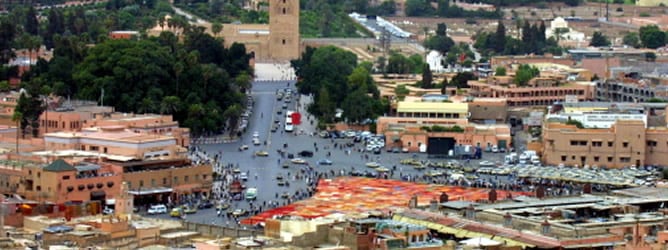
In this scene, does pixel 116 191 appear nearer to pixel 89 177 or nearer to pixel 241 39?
pixel 89 177

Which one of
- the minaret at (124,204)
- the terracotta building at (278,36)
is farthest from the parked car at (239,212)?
the terracotta building at (278,36)

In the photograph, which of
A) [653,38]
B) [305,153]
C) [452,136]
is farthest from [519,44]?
[305,153]

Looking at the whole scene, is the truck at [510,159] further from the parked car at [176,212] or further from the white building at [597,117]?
the parked car at [176,212]

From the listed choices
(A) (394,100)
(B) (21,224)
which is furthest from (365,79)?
(B) (21,224)

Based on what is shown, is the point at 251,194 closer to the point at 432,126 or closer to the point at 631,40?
the point at 432,126

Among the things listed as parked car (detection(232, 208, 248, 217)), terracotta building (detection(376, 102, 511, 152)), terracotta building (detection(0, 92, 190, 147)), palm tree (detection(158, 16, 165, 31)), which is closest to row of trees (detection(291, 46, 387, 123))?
terracotta building (detection(376, 102, 511, 152))

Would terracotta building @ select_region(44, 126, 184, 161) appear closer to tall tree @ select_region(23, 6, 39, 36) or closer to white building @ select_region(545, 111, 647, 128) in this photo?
white building @ select_region(545, 111, 647, 128)
